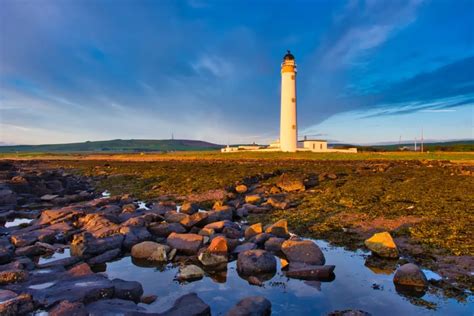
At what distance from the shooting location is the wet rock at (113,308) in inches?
259

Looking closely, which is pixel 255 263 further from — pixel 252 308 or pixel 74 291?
pixel 74 291

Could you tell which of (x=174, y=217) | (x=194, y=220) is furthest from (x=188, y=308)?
(x=174, y=217)

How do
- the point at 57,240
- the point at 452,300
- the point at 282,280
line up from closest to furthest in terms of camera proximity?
the point at 452,300
the point at 282,280
the point at 57,240

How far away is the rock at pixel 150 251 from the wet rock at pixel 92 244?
28.4 inches

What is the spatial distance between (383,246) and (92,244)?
8.11m

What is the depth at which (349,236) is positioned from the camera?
12.7 m

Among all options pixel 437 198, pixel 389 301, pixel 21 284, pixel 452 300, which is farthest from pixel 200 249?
pixel 437 198

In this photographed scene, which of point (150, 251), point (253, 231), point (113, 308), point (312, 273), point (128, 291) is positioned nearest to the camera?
point (113, 308)

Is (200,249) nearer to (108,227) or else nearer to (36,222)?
(108,227)

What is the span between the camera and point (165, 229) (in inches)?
501

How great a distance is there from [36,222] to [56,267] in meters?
6.45

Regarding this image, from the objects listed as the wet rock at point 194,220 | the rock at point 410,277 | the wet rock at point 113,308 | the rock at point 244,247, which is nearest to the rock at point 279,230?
the rock at point 244,247

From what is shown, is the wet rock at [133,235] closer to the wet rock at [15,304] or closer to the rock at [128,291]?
the rock at [128,291]

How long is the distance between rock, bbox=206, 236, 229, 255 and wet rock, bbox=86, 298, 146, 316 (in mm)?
→ 3564
